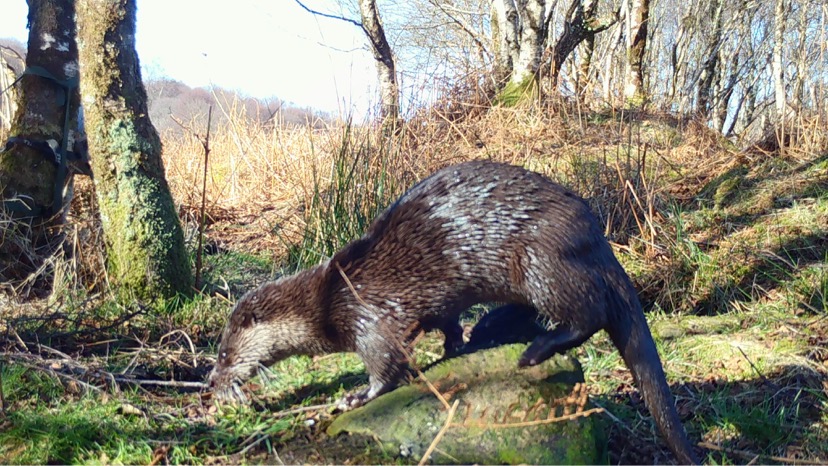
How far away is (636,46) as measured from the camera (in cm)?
1006

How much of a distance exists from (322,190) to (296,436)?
2.95 meters

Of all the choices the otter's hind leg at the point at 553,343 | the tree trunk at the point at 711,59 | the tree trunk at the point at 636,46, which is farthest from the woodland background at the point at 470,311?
the tree trunk at the point at 711,59

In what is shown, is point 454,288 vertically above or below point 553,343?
above

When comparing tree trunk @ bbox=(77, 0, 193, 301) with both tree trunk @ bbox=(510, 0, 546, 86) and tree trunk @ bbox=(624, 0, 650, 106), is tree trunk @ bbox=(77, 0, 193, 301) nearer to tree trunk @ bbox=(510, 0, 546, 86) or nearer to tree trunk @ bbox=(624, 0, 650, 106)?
tree trunk @ bbox=(510, 0, 546, 86)

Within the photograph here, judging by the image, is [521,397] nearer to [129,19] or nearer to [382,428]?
[382,428]

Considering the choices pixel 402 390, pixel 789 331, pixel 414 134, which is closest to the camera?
pixel 402 390

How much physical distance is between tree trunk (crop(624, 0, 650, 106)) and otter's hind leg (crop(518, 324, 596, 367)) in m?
7.66

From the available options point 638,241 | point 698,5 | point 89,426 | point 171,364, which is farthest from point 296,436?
point 698,5

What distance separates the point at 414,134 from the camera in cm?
577

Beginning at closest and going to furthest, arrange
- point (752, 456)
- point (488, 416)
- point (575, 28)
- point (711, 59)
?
point (488, 416)
point (752, 456)
point (575, 28)
point (711, 59)

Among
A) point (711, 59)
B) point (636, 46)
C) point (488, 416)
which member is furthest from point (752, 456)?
point (711, 59)

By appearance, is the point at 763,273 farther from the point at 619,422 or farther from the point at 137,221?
the point at 137,221

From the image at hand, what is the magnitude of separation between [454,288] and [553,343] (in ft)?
1.52

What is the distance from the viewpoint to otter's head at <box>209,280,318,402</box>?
2.88 m
